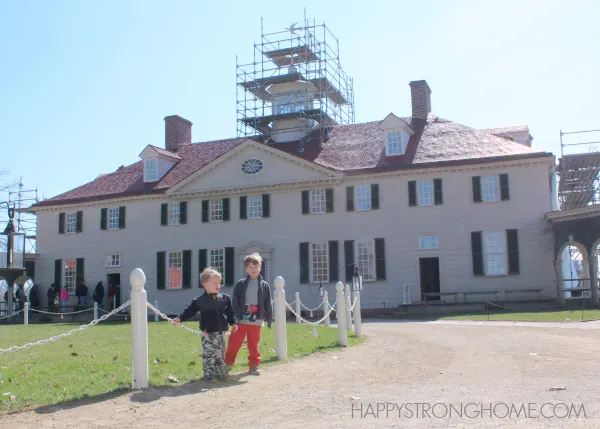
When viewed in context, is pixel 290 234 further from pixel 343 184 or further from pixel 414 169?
pixel 414 169

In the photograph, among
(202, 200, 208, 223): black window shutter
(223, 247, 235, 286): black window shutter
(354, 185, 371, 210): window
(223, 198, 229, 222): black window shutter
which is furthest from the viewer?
(202, 200, 208, 223): black window shutter

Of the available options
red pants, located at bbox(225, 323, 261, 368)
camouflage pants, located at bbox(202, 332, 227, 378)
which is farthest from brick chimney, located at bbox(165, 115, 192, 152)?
camouflage pants, located at bbox(202, 332, 227, 378)

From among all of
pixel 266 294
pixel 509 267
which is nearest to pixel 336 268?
pixel 509 267

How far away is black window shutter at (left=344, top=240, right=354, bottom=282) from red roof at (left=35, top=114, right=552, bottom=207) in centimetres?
325

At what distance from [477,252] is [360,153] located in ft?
24.8

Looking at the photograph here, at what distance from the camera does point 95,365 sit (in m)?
9.54

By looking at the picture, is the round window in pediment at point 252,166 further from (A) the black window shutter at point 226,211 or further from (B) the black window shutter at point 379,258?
(B) the black window shutter at point 379,258

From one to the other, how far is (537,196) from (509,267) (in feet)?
10.3

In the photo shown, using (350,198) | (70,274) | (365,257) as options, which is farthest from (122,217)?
(365,257)

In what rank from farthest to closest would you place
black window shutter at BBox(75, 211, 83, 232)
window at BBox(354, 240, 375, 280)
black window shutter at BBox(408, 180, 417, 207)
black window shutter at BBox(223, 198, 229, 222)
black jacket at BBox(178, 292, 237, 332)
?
black window shutter at BBox(75, 211, 83, 232), black window shutter at BBox(223, 198, 229, 222), window at BBox(354, 240, 375, 280), black window shutter at BBox(408, 180, 417, 207), black jacket at BBox(178, 292, 237, 332)

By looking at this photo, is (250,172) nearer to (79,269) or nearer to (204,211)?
(204,211)

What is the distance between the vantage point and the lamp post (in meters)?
28.2

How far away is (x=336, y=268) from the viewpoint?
29.0 meters

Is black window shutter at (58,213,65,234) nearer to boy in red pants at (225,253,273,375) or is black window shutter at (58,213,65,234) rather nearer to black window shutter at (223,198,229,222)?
black window shutter at (223,198,229,222)
